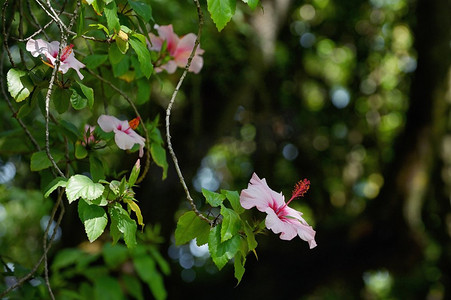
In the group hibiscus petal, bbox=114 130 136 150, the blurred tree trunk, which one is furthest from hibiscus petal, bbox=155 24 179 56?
the blurred tree trunk

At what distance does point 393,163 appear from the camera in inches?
141

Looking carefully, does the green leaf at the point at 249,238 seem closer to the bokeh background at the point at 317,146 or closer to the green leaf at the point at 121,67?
the green leaf at the point at 121,67

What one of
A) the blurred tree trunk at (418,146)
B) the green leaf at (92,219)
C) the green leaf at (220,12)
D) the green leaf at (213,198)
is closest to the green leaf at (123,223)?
the green leaf at (92,219)

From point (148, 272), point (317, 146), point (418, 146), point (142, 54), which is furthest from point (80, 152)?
point (317, 146)

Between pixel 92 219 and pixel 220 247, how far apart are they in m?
0.20

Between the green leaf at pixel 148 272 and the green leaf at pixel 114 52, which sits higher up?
the green leaf at pixel 114 52

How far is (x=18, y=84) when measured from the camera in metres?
1.02

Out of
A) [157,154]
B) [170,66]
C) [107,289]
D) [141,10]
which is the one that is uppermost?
[141,10]

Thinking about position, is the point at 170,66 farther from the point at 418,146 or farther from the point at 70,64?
the point at 418,146

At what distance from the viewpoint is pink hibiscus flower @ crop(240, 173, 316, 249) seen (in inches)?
36.9

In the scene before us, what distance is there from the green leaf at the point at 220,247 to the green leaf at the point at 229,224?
1cm

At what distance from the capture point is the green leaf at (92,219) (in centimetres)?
91

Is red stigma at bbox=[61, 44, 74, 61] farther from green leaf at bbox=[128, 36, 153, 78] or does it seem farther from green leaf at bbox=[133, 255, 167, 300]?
green leaf at bbox=[133, 255, 167, 300]

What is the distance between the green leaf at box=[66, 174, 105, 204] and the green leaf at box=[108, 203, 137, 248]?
0.04 metres
